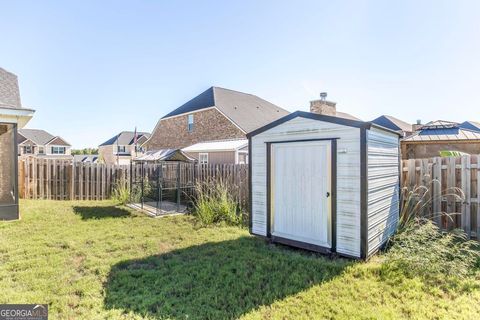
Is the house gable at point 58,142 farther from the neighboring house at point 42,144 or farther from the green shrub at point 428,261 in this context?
the green shrub at point 428,261

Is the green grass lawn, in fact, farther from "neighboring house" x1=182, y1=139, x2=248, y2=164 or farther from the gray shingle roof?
the gray shingle roof

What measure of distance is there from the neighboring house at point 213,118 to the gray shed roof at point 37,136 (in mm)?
28508

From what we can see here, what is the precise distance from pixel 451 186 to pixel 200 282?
5.56 metres

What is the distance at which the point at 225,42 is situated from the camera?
11.0 m

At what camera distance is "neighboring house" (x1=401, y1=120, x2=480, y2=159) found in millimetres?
11802

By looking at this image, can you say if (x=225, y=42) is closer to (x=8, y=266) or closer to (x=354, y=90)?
(x=354, y=90)

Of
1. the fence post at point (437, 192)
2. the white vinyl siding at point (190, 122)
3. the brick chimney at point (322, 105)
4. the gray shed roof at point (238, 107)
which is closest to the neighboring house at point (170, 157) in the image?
the brick chimney at point (322, 105)

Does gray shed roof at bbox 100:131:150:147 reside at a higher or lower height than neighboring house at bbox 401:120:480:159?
higher

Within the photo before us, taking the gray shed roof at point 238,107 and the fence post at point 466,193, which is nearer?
the fence post at point 466,193

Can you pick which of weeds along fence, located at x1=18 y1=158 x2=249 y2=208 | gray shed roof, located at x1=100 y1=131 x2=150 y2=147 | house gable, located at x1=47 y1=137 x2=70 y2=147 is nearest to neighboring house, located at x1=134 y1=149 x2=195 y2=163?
weeds along fence, located at x1=18 y1=158 x2=249 y2=208

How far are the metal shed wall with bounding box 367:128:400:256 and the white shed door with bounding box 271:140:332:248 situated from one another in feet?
2.17

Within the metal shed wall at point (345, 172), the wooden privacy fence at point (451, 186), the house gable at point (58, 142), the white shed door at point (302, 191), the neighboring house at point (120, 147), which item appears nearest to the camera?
the metal shed wall at point (345, 172)

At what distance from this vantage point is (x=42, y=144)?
144 feet

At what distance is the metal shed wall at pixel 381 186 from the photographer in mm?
4430
